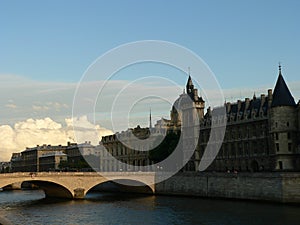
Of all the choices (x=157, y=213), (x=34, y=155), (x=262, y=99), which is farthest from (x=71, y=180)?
(x=34, y=155)

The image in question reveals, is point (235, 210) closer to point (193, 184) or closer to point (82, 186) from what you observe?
point (193, 184)

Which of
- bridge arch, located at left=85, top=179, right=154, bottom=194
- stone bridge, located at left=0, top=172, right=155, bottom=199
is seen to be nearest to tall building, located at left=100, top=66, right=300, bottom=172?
bridge arch, located at left=85, top=179, right=154, bottom=194

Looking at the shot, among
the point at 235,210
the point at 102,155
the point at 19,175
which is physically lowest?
the point at 235,210

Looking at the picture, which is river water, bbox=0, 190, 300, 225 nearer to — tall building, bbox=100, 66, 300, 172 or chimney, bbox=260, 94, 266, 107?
tall building, bbox=100, 66, 300, 172

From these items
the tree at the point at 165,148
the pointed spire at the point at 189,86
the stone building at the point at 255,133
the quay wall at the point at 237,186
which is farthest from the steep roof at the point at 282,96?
the pointed spire at the point at 189,86

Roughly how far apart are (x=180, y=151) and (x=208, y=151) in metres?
8.14

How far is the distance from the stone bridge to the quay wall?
3828 mm

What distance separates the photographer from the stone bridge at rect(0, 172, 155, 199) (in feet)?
227

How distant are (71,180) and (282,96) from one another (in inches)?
1343

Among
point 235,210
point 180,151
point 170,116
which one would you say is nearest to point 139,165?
point 170,116

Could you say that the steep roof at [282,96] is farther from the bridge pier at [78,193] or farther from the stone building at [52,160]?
the stone building at [52,160]

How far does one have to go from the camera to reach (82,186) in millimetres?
76062

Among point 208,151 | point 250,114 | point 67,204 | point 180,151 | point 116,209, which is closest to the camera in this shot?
point 116,209

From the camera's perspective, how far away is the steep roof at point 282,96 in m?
72.1
